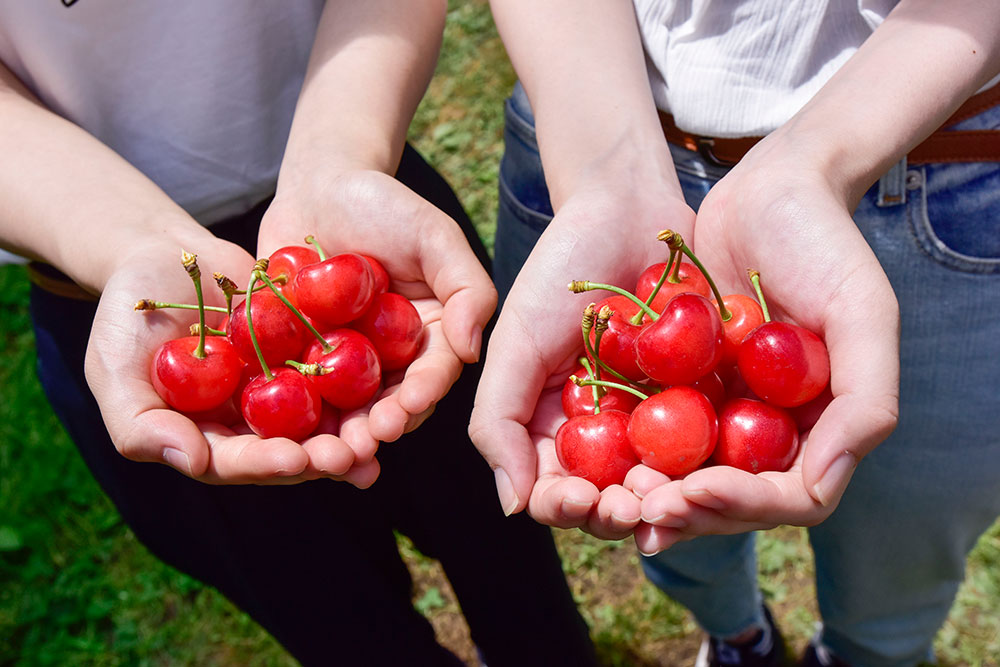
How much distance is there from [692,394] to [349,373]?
650 millimetres

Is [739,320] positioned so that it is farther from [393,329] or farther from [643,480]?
[393,329]

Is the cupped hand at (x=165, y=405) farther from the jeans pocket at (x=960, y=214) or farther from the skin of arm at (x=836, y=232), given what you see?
the jeans pocket at (x=960, y=214)

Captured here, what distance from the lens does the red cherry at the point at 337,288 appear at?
1.66m

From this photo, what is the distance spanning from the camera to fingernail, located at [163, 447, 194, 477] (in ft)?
4.80

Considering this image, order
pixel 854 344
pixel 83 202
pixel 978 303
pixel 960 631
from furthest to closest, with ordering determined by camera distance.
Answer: pixel 960 631, pixel 83 202, pixel 978 303, pixel 854 344

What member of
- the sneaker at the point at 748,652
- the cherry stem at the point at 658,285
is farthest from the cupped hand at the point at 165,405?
the sneaker at the point at 748,652

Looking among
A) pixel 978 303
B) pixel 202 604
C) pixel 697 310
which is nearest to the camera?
pixel 697 310

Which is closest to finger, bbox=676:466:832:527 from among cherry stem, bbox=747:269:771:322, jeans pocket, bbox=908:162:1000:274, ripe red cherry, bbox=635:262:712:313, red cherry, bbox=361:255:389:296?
cherry stem, bbox=747:269:771:322

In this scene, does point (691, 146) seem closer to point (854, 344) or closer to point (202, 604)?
point (854, 344)

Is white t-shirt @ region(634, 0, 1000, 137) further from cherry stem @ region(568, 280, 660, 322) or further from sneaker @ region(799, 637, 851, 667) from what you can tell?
sneaker @ region(799, 637, 851, 667)

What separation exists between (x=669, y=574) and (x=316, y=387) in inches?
46.1

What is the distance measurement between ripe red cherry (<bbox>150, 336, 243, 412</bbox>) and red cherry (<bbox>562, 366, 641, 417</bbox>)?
68 centimetres

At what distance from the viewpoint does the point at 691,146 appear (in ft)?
5.76

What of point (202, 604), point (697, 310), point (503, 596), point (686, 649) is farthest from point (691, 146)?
point (202, 604)
